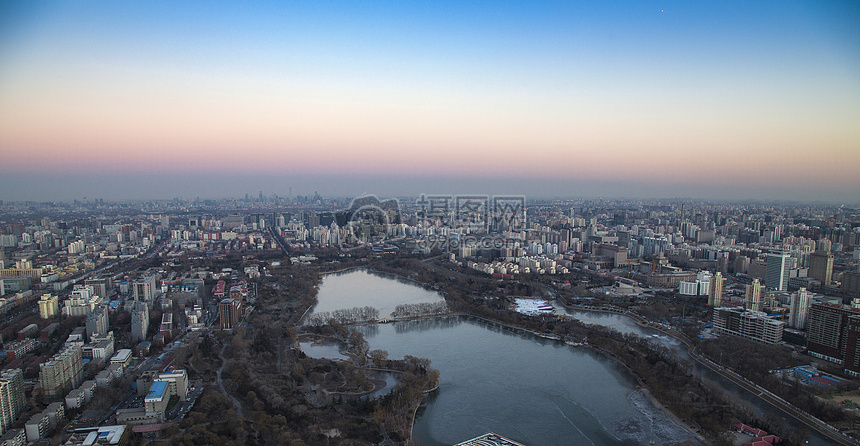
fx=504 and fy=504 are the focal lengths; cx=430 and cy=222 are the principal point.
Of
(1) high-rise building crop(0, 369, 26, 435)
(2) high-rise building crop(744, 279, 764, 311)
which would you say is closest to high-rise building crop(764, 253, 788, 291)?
(2) high-rise building crop(744, 279, 764, 311)

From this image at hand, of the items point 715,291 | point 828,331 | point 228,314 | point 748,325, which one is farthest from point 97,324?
point 715,291

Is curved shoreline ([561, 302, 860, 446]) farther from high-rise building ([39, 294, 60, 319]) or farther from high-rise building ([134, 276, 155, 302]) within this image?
high-rise building ([39, 294, 60, 319])

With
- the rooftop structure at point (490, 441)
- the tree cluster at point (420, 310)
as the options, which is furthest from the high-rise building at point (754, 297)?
the rooftop structure at point (490, 441)

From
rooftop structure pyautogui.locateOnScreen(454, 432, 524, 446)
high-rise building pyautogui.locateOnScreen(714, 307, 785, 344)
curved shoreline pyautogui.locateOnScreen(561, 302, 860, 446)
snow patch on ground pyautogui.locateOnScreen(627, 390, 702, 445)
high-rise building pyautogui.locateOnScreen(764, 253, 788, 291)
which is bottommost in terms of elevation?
snow patch on ground pyautogui.locateOnScreen(627, 390, 702, 445)

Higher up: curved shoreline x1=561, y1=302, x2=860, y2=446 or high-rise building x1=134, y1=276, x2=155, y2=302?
high-rise building x1=134, y1=276, x2=155, y2=302

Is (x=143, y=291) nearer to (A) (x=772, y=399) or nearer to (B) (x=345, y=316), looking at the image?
(B) (x=345, y=316)

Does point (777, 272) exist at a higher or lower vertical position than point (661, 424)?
higher

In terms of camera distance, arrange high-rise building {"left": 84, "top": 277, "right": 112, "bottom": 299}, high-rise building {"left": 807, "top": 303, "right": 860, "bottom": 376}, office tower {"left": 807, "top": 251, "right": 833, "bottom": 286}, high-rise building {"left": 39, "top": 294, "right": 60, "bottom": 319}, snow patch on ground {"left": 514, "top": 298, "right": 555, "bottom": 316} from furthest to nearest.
Answer: office tower {"left": 807, "top": 251, "right": 833, "bottom": 286} < snow patch on ground {"left": 514, "top": 298, "right": 555, "bottom": 316} < high-rise building {"left": 84, "top": 277, "right": 112, "bottom": 299} < high-rise building {"left": 39, "top": 294, "right": 60, "bottom": 319} < high-rise building {"left": 807, "top": 303, "right": 860, "bottom": 376}
